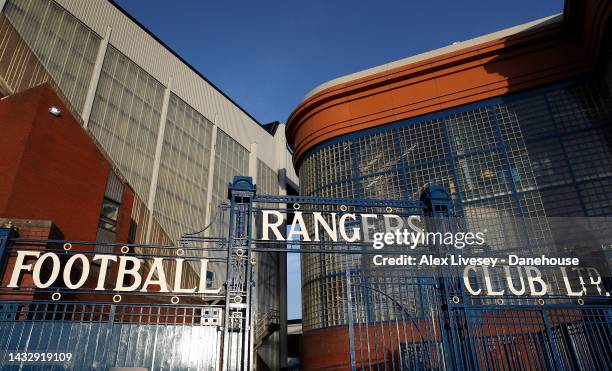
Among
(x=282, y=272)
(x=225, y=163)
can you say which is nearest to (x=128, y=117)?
(x=225, y=163)

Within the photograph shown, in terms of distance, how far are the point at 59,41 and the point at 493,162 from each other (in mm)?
19344

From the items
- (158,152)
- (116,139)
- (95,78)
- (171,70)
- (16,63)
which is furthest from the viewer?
(171,70)

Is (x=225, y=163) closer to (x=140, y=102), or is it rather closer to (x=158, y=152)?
(x=158, y=152)

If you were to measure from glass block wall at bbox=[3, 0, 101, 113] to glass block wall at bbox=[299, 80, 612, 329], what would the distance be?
488 inches

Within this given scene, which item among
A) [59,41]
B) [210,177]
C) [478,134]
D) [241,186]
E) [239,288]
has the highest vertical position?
[59,41]

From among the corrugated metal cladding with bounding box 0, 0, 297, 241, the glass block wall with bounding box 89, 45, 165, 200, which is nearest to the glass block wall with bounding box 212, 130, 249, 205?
the corrugated metal cladding with bounding box 0, 0, 297, 241

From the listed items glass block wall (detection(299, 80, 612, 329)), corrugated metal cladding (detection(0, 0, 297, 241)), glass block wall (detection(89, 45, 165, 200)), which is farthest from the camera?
glass block wall (detection(89, 45, 165, 200))

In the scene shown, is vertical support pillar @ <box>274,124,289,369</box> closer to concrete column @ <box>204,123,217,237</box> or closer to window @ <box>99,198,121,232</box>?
concrete column @ <box>204,123,217,237</box>

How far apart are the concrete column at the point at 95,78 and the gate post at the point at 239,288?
1398 cm

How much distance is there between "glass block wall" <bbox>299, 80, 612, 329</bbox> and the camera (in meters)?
13.9

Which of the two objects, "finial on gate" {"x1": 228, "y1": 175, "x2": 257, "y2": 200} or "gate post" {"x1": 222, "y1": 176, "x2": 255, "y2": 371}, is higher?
"finial on gate" {"x1": 228, "y1": 175, "x2": 257, "y2": 200}

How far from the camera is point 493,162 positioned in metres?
15.1

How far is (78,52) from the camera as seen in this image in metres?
20.5

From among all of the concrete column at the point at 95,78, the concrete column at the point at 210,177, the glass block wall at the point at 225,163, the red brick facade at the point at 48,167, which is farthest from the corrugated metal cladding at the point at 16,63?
the glass block wall at the point at 225,163
